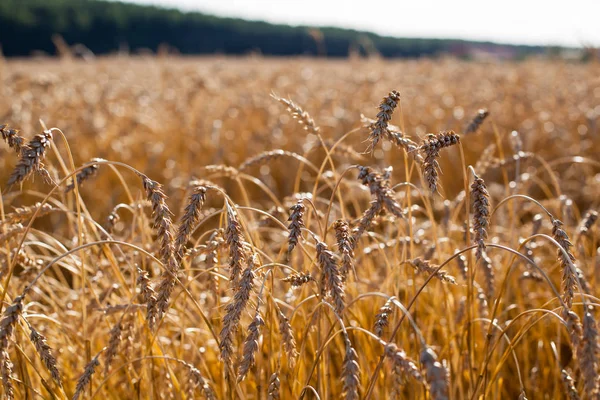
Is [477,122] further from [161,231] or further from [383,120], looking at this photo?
[161,231]

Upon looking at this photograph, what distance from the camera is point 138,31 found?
53250mm

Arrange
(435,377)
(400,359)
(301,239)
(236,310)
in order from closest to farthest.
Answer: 1. (435,377)
2. (400,359)
3. (236,310)
4. (301,239)

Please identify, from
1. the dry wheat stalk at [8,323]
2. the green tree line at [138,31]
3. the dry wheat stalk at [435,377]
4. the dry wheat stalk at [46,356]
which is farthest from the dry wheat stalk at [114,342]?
the green tree line at [138,31]

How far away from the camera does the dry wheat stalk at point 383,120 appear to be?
1.16 m

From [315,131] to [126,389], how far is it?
3.59ft

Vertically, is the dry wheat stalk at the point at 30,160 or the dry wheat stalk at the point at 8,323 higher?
the dry wheat stalk at the point at 30,160

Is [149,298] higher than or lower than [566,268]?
lower

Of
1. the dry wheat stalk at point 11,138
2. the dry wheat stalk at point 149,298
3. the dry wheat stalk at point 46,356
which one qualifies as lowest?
the dry wheat stalk at point 46,356

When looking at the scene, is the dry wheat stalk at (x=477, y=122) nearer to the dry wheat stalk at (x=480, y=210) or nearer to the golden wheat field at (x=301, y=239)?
the golden wheat field at (x=301, y=239)

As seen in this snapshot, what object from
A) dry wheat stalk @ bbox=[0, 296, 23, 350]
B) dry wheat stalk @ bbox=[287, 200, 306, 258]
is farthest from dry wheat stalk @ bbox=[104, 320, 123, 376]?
dry wheat stalk @ bbox=[287, 200, 306, 258]

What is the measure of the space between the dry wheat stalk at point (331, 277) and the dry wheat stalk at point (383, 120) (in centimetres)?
23

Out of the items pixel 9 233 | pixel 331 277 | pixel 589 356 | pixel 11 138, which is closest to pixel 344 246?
pixel 331 277

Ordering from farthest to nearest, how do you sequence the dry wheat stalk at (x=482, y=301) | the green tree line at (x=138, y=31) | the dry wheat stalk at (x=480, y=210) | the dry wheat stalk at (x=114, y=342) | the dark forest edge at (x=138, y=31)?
the green tree line at (x=138, y=31)
the dark forest edge at (x=138, y=31)
the dry wheat stalk at (x=482, y=301)
the dry wheat stalk at (x=114, y=342)
the dry wheat stalk at (x=480, y=210)

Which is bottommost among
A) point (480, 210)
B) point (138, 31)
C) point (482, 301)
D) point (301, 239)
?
point (482, 301)
